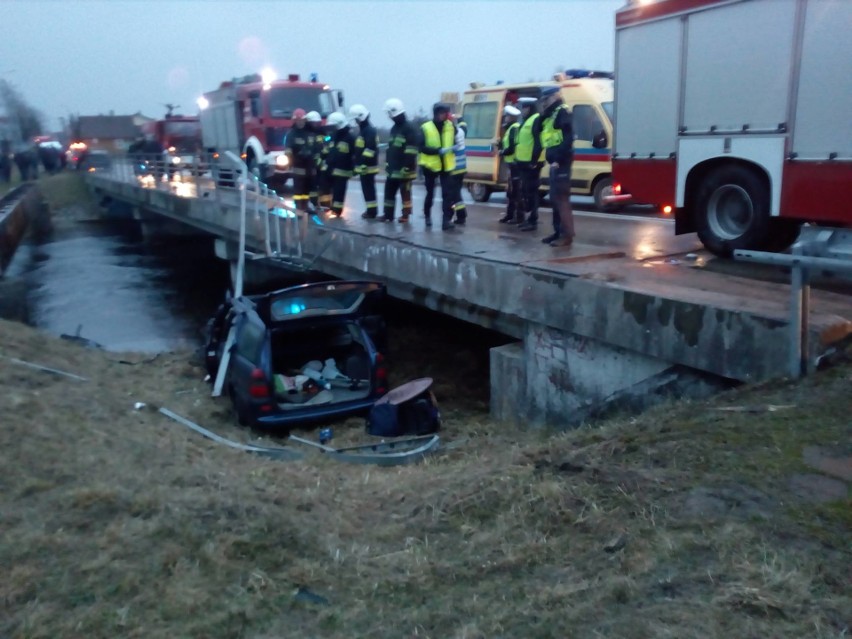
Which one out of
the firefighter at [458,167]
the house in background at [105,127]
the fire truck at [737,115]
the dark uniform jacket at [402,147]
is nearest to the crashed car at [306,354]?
the firefighter at [458,167]

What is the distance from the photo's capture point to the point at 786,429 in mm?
4277

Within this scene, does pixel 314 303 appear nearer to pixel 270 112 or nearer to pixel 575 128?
pixel 575 128

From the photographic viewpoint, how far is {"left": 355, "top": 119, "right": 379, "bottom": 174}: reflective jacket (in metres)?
12.1

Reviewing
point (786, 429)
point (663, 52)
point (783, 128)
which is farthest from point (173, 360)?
point (786, 429)

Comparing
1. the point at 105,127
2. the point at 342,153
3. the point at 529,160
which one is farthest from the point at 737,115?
the point at 105,127

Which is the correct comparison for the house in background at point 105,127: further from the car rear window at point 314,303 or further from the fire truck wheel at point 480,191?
the car rear window at point 314,303

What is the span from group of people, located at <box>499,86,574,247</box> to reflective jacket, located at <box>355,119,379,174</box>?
6.50 feet

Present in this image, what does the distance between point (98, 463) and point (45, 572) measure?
67.5 inches

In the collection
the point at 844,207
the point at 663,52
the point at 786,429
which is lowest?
the point at 786,429

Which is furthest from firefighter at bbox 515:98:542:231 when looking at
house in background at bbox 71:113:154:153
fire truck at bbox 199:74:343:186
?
house in background at bbox 71:113:154:153

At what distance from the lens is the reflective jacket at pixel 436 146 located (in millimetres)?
10727

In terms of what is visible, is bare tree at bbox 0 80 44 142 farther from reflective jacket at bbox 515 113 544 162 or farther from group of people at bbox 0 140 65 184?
reflective jacket at bbox 515 113 544 162

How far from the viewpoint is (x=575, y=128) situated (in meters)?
14.5

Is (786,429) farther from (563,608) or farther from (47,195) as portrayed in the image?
(47,195)
